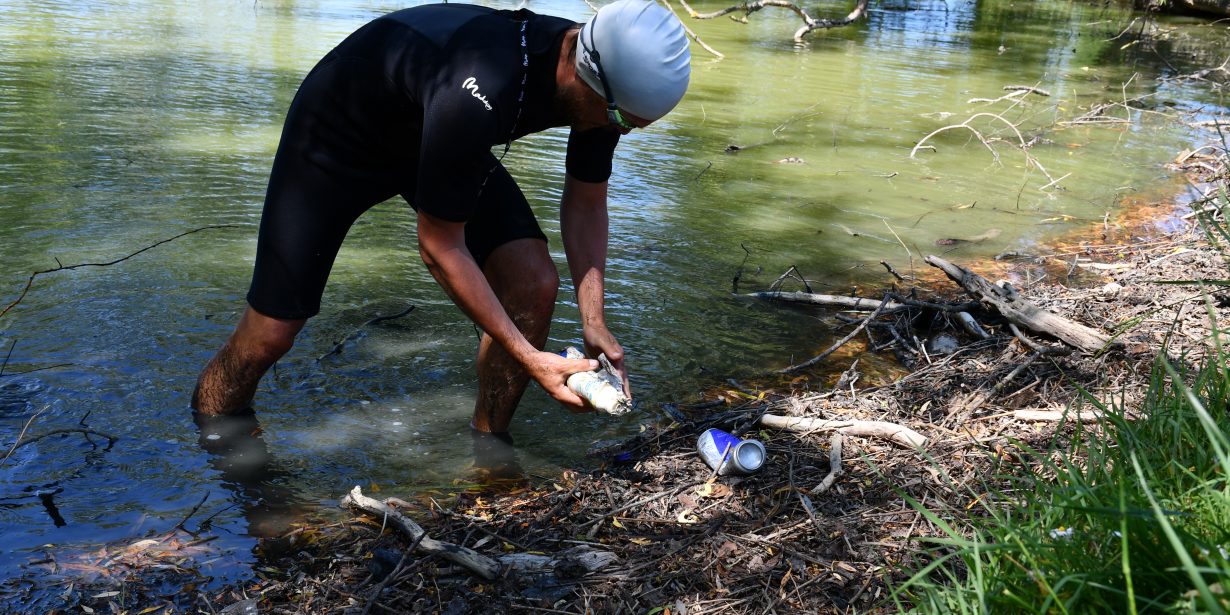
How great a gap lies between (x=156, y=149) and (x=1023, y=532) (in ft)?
24.6

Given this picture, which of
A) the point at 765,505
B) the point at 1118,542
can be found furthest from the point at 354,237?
the point at 1118,542

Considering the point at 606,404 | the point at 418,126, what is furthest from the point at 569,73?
the point at 606,404

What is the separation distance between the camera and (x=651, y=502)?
3.49 m

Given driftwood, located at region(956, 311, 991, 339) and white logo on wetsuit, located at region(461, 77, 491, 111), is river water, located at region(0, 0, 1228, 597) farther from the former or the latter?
white logo on wetsuit, located at region(461, 77, 491, 111)

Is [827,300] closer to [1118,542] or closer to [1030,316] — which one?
[1030,316]

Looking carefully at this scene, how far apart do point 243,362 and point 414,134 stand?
1.17 metres

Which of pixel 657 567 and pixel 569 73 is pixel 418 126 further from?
pixel 657 567

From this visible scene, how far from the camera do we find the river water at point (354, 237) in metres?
3.90

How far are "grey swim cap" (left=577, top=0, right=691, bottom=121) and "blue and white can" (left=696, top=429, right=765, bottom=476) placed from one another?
128 centimetres

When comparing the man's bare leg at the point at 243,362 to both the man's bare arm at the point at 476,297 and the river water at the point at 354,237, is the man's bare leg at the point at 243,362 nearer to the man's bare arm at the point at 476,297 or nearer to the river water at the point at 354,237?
the river water at the point at 354,237

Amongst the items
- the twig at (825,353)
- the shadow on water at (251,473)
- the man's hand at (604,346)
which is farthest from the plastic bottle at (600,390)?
the twig at (825,353)

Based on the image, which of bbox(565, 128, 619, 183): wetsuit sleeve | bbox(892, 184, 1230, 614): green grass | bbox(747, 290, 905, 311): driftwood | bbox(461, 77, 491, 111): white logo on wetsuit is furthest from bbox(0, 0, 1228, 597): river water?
bbox(892, 184, 1230, 614): green grass

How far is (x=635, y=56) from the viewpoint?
2.78 metres

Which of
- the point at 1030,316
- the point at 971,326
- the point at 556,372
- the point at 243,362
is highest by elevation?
the point at 556,372
